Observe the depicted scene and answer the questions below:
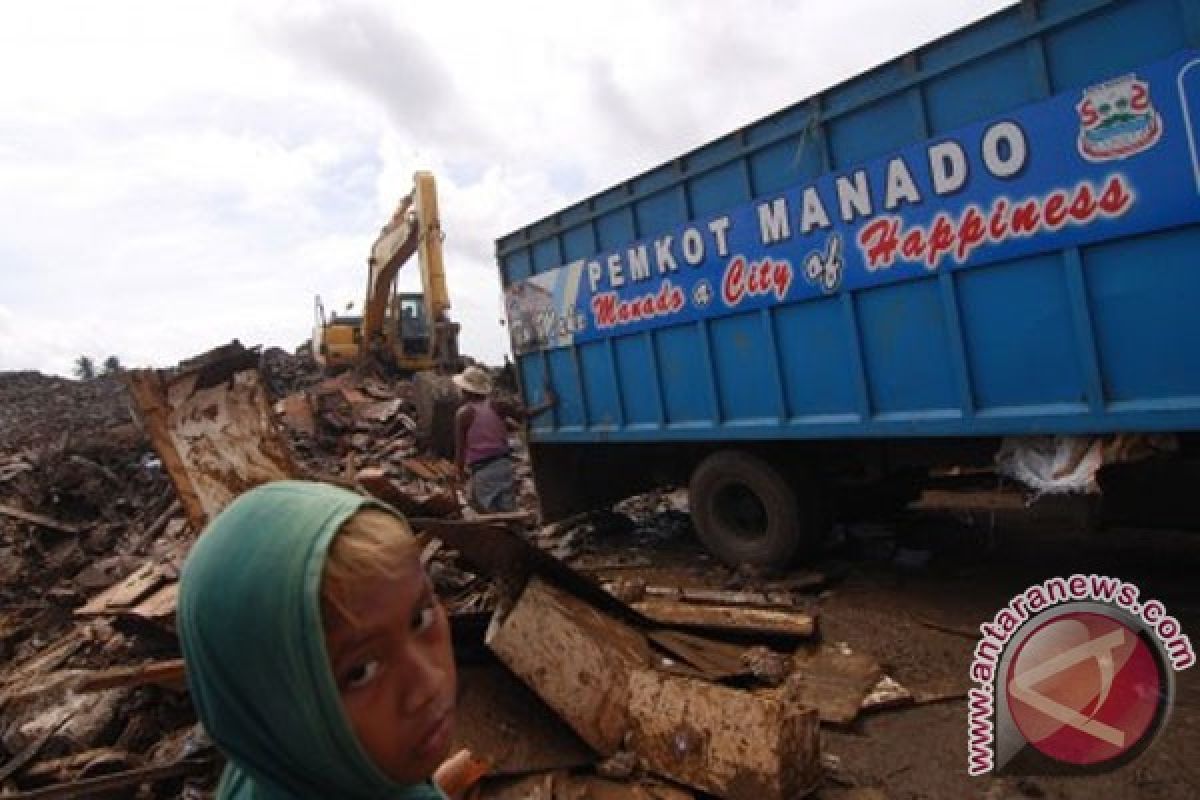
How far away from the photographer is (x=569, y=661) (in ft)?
12.3

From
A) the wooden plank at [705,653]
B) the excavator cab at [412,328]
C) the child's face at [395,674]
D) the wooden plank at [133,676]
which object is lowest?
the wooden plank at [705,653]

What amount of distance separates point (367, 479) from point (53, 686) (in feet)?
7.08

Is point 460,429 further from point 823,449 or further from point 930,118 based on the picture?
point 930,118

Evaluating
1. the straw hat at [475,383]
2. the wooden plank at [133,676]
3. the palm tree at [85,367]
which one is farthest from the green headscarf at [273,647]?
the palm tree at [85,367]

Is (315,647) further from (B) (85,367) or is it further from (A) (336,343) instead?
(B) (85,367)

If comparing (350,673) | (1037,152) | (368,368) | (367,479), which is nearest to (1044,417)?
(1037,152)

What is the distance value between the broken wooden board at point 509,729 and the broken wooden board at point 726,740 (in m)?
0.36

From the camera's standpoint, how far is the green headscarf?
2.61ft

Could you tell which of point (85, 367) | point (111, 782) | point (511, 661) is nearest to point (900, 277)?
point (511, 661)

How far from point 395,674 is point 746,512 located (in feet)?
18.6

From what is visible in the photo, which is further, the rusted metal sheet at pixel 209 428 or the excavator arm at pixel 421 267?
the excavator arm at pixel 421 267

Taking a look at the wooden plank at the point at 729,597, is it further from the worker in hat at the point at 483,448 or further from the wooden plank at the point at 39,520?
the wooden plank at the point at 39,520

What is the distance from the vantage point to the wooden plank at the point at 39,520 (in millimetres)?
8852

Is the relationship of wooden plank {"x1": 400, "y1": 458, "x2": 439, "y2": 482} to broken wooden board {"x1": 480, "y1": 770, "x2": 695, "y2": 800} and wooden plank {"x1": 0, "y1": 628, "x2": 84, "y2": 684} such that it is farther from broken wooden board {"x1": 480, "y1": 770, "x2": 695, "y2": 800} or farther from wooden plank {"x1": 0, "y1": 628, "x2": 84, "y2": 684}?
broken wooden board {"x1": 480, "y1": 770, "x2": 695, "y2": 800}
